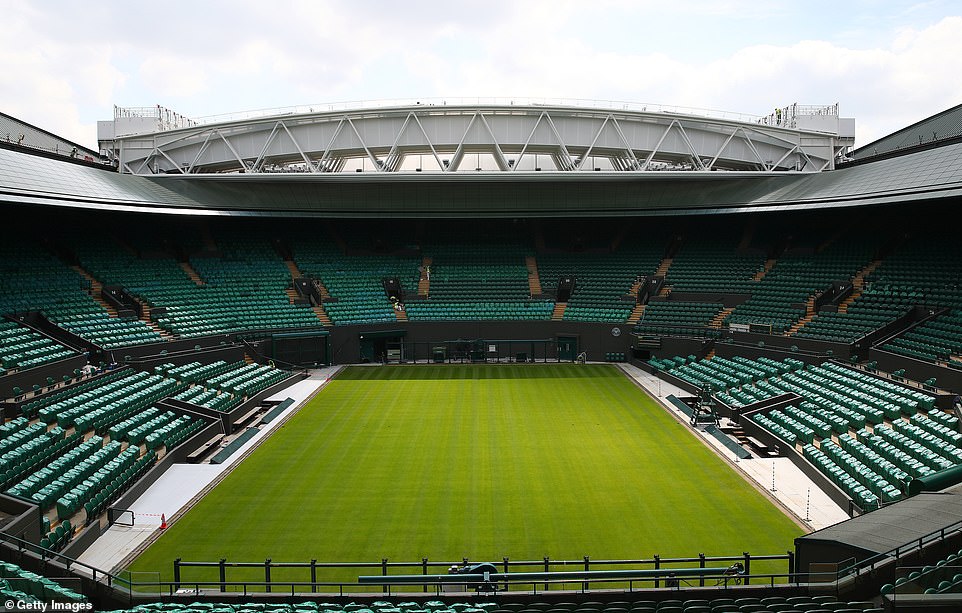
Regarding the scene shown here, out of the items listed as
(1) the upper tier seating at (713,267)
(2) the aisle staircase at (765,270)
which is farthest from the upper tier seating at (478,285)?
(2) the aisle staircase at (765,270)

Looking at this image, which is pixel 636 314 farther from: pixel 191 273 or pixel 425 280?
pixel 191 273

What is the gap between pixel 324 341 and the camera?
1770 inches

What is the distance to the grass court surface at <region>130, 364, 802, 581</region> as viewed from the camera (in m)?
17.1

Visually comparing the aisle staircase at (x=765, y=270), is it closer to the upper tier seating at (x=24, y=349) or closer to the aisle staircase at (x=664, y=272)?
the aisle staircase at (x=664, y=272)

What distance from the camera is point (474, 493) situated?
20.8 m

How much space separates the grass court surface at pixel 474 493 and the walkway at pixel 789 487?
610 millimetres

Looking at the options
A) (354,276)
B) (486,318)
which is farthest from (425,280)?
(486,318)

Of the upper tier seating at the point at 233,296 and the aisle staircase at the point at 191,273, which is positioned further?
the aisle staircase at the point at 191,273

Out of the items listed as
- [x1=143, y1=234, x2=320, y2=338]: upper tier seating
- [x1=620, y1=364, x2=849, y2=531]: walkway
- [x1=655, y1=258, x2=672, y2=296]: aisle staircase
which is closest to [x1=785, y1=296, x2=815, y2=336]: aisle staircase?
[x1=655, y1=258, x2=672, y2=296]: aisle staircase

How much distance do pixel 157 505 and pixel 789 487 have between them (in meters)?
20.3

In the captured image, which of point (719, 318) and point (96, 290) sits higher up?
point (96, 290)

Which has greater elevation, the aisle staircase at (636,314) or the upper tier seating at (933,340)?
the aisle staircase at (636,314)

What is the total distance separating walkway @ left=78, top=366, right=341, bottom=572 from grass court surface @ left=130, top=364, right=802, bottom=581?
50 centimetres

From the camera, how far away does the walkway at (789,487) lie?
18.6 meters
